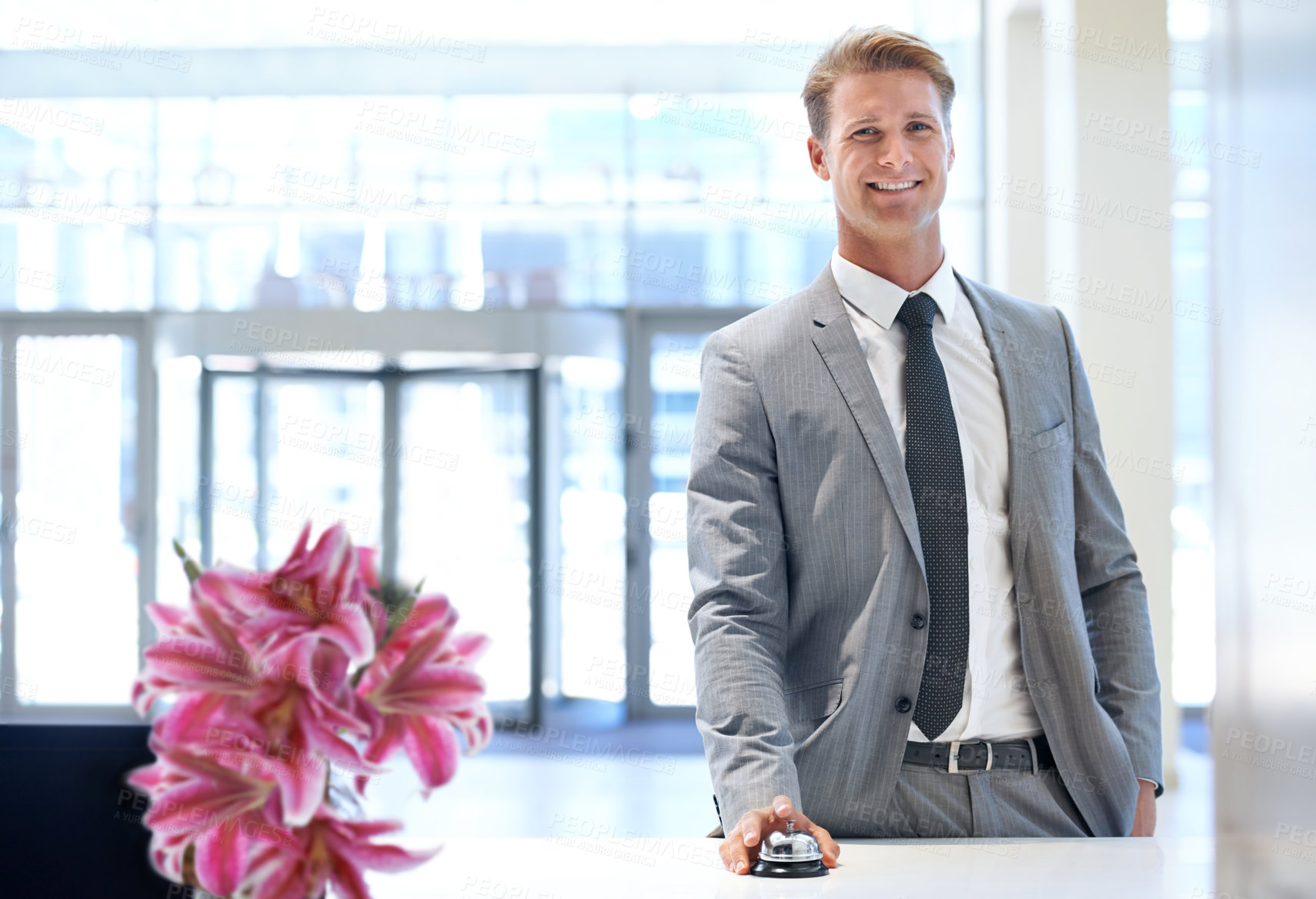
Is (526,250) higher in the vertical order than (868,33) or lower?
higher

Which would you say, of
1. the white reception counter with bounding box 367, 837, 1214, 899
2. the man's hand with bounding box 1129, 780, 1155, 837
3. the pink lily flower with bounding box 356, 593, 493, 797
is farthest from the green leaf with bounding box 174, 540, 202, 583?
the man's hand with bounding box 1129, 780, 1155, 837

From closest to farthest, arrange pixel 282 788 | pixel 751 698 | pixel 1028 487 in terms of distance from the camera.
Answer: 1. pixel 282 788
2. pixel 751 698
3. pixel 1028 487

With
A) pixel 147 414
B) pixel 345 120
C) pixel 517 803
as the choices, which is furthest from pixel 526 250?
pixel 517 803

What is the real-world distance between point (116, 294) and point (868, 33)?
22.3 feet

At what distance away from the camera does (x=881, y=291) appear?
1.58 metres

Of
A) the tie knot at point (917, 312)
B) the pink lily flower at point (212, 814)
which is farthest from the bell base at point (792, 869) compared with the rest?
the tie knot at point (917, 312)

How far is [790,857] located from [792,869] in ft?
0.04

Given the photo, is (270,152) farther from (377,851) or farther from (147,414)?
(377,851)

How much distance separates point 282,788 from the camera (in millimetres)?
640

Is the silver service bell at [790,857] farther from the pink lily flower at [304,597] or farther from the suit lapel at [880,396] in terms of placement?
the pink lily flower at [304,597]

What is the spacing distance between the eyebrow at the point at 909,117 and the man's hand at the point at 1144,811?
1.01 meters

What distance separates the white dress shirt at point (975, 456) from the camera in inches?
56.3

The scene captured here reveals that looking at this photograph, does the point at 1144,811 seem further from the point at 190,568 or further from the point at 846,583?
Result: the point at 190,568

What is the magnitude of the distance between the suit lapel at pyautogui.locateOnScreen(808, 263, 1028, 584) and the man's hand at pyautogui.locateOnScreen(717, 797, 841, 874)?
1.35 ft
